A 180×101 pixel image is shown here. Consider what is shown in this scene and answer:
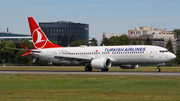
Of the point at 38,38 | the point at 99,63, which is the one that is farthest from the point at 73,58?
the point at 38,38

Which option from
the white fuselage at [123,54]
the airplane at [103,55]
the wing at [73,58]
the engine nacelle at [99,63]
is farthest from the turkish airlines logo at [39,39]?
the engine nacelle at [99,63]

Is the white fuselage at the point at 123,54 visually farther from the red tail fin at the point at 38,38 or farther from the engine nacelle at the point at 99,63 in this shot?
the red tail fin at the point at 38,38

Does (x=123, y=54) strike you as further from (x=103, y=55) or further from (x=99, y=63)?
(x=99, y=63)

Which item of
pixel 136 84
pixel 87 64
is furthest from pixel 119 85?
pixel 87 64

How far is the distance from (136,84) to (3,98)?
1201 cm

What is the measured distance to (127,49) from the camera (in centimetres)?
5106

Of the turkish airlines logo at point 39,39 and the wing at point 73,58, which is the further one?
the turkish airlines logo at point 39,39

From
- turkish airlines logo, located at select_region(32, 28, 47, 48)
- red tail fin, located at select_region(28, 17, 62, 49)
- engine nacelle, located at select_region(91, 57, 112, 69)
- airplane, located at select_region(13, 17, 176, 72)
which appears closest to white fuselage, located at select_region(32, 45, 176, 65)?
airplane, located at select_region(13, 17, 176, 72)

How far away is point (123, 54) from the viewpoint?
50938 mm

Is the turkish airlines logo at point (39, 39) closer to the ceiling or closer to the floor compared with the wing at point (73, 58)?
closer to the ceiling

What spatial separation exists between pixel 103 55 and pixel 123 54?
3.99m

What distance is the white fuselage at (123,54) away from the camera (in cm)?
4916

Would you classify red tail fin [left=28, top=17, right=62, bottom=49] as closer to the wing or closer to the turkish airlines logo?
the turkish airlines logo

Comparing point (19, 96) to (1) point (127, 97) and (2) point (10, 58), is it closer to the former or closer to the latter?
(1) point (127, 97)
